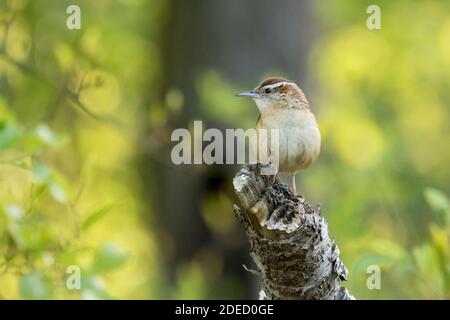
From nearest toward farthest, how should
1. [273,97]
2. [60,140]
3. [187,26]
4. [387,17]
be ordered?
[60,140], [273,97], [187,26], [387,17]

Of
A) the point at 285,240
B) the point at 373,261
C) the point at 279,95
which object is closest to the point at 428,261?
the point at 373,261

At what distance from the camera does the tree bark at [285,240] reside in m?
3.35

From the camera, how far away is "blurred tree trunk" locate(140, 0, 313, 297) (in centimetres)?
883

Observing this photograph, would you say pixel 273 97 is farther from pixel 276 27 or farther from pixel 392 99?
pixel 392 99

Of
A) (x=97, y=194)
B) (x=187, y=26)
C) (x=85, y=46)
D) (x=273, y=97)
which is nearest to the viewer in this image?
(x=273, y=97)

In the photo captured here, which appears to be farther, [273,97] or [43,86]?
[43,86]

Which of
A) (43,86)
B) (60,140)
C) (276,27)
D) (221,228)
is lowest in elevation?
(60,140)

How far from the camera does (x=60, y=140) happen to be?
420cm

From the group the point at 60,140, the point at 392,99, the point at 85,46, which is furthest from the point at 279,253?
the point at 392,99

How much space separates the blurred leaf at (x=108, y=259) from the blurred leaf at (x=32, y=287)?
40 cm

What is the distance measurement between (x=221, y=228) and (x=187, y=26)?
2.37 metres

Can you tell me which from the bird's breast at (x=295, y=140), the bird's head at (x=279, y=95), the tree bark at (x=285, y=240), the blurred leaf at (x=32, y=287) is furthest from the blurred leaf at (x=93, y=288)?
the bird's head at (x=279, y=95)

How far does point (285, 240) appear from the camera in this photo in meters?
3.34

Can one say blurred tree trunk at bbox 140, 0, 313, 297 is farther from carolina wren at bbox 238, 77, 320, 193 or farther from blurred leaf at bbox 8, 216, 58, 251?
blurred leaf at bbox 8, 216, 58, 251
